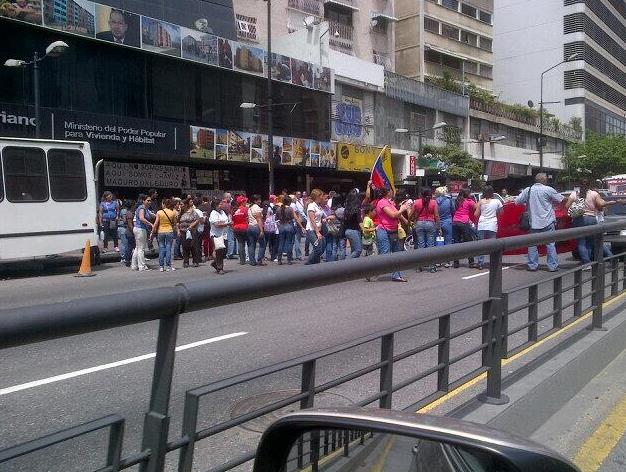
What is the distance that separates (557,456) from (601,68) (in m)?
81.1

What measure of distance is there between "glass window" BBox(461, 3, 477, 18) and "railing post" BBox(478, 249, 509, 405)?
180 feet

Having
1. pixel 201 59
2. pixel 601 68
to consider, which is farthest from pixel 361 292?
pixel 601 68

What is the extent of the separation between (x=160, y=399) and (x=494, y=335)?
9.86 ft

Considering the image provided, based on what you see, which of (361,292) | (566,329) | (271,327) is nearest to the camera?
(271,327)

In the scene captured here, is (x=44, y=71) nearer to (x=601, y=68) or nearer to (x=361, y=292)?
(x=361, y=292)

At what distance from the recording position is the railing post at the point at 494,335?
4.47 meters

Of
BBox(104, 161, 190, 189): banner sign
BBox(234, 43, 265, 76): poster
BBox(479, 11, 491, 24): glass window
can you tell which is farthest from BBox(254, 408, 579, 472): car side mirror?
BBox(479, 11, 491, 24): glass window

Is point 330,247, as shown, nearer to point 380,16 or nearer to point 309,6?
point 309,6

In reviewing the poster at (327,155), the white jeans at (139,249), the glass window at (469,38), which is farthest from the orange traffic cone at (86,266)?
the glass window at (469,38)

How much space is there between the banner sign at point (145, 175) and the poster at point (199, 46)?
504cm

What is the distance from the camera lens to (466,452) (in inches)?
57.8

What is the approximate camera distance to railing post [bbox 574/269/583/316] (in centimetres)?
666

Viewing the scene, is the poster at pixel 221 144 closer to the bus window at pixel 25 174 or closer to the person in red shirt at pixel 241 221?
the person in red shirt at pixel 241 221

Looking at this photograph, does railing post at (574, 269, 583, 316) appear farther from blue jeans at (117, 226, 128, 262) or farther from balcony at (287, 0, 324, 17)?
balcony at (287, 0, 324, 17)
